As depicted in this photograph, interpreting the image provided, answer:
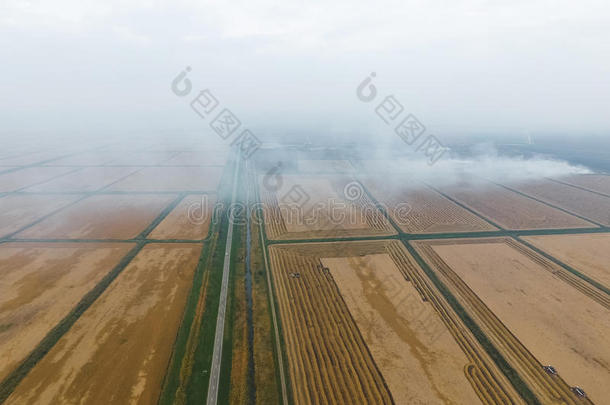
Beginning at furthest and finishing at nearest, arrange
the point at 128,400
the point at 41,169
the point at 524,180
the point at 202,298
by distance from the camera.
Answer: the point at 41,169, the point at 524,180, the point at 202,298, the point at 128,400

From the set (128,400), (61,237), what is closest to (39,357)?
(128,400)

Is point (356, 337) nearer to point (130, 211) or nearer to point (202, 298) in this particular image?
point (202, 298)

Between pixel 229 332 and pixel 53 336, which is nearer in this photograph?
pixel 53 336

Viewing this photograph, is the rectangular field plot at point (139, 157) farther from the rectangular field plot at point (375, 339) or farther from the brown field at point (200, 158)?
the rectangular field plot at point (375, 339)

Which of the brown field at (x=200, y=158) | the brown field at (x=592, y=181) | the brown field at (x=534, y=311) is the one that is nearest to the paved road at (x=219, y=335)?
the brown field at (x=534, y=311)

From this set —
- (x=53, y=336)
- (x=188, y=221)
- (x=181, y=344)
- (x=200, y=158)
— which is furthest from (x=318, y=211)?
(x=200, y=158)

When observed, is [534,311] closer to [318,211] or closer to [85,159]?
[318,211]
